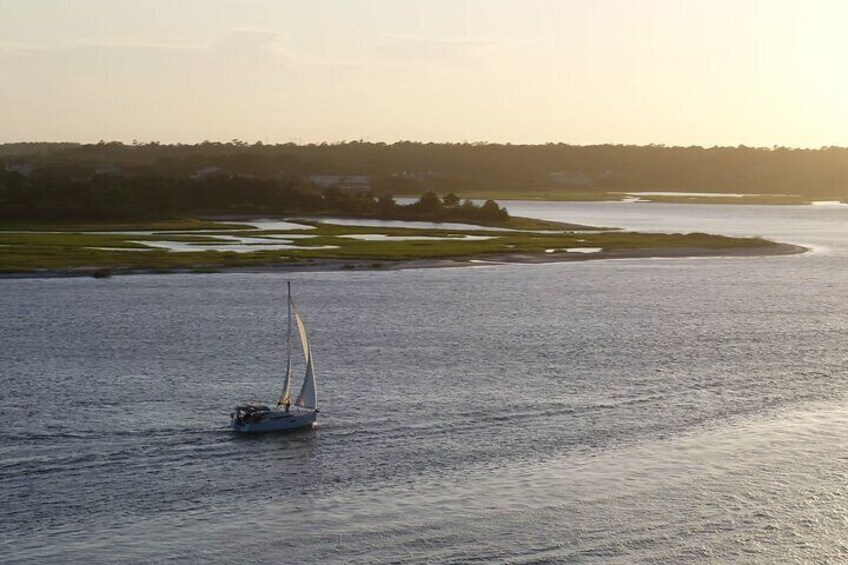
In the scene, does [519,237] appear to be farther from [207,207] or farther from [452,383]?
[452,383]

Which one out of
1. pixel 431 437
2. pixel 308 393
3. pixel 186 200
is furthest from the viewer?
pixel 186 200

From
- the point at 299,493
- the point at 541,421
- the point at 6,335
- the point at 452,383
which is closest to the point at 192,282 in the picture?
the point at 6,335

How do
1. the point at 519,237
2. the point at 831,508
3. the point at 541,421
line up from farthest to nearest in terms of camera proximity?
1. the point at 519,237
2. the point at 541,421
3. the point at 831,508

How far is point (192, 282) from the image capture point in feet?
295

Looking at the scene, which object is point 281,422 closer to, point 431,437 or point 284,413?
point 284,413

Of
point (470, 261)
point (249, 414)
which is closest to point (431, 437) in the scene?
Answer: point (249, 414)

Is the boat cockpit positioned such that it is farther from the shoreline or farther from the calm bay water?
the shoreline

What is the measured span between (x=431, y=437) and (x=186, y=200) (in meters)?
128

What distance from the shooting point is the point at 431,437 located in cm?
4219

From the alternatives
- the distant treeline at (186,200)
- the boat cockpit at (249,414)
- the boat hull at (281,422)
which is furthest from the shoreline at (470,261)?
the boat hull at (281,422)

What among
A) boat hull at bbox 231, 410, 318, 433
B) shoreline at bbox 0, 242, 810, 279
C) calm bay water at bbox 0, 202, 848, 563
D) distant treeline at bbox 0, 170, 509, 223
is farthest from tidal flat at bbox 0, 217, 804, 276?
boat hull at bbox 231, 410, 318, 433

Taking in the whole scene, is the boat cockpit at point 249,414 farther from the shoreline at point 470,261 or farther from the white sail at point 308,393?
the shoreline at point 470,261

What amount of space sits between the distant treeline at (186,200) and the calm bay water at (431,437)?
242ft

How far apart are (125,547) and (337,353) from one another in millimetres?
27613
